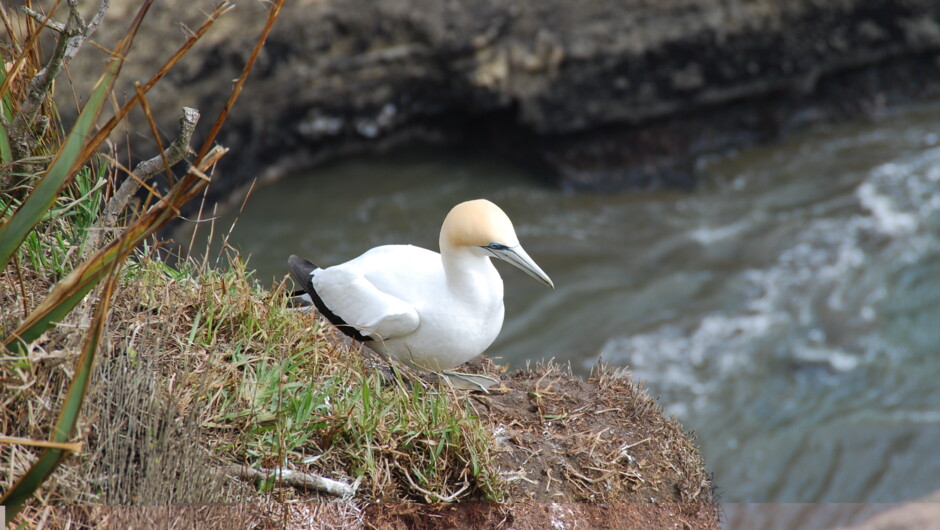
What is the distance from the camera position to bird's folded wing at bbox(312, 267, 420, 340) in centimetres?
348

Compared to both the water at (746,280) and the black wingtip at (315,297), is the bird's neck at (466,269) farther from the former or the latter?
the water at (746,280)

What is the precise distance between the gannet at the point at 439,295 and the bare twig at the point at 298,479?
85cm

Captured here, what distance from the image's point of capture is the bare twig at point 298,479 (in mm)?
2604

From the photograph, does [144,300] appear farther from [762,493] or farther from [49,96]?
[762,493]

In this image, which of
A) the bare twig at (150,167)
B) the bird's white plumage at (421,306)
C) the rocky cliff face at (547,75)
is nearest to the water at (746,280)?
the rocky cliff face at (547,75)

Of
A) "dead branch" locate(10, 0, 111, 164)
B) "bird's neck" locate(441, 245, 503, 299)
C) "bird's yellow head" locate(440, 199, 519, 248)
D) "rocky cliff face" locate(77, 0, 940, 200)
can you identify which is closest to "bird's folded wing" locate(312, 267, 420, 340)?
"bird's neck" locate(441, 245, 503, 299)

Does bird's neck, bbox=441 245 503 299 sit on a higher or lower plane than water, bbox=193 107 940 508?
higher

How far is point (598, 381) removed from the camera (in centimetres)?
376

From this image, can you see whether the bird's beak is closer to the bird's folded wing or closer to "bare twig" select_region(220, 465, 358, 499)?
the bird's folded wing

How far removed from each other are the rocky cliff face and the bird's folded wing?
566 cm

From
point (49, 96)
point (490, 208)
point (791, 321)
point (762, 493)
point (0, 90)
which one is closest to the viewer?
point (0, 90)

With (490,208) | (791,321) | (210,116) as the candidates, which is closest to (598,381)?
(490,208)

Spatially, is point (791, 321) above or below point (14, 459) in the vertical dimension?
below

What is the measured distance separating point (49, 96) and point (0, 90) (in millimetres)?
442
